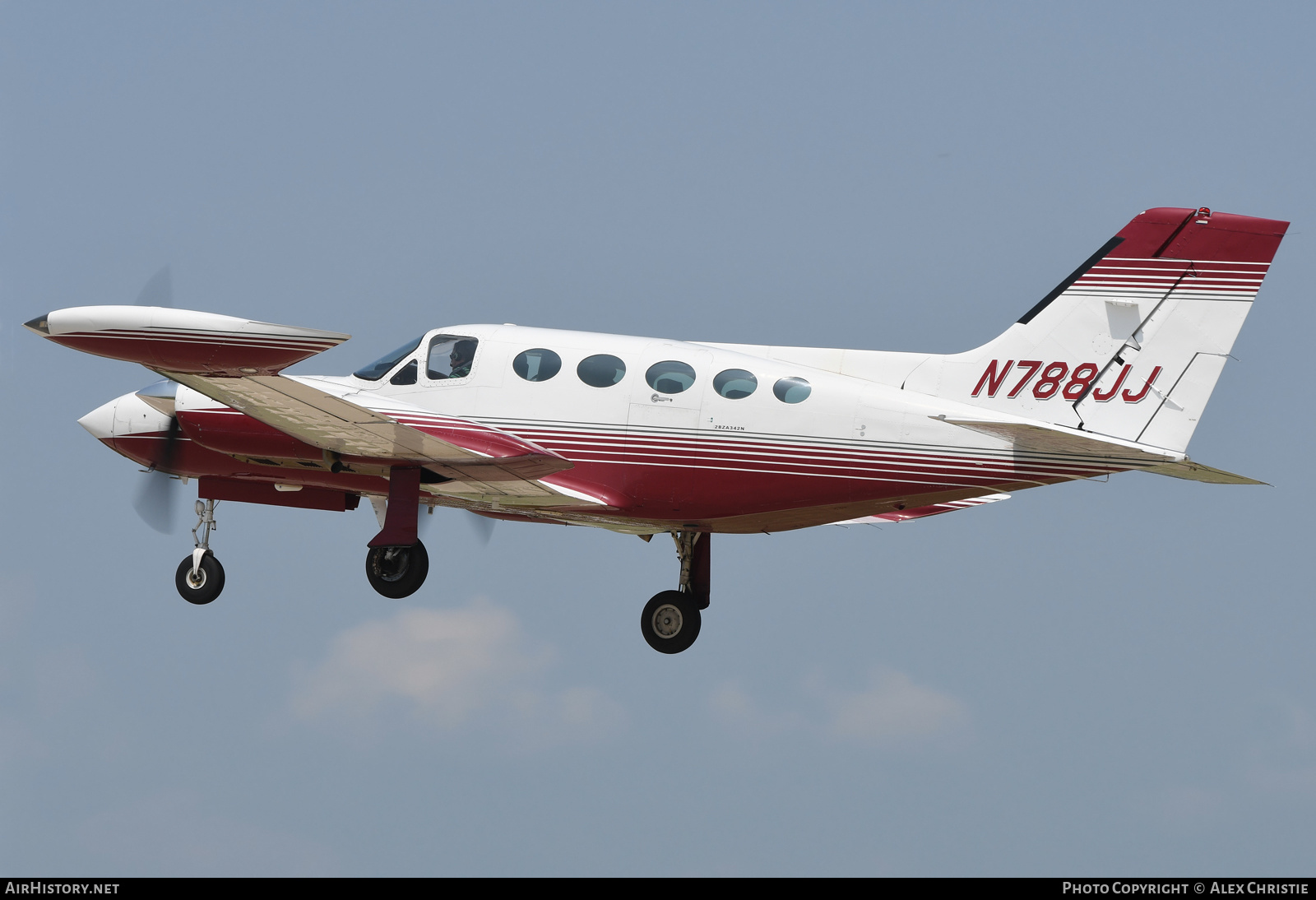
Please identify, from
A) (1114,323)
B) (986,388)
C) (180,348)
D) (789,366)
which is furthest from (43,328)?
(1114,323)

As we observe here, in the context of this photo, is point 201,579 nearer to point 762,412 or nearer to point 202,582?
point 202,582

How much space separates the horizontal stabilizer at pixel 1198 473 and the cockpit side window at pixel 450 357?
9.46m

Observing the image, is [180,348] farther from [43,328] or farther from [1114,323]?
[1114,323]

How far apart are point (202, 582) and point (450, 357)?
19.8 ft

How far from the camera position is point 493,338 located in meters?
22.0

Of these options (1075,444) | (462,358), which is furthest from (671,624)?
(1075,444)

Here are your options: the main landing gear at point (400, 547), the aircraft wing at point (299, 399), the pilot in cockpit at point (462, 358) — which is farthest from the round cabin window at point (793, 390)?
the main landing gear at point (400, 547)

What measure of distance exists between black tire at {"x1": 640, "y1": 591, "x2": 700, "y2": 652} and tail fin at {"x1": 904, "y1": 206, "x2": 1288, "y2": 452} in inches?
208

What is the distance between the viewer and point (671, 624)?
2384 cm

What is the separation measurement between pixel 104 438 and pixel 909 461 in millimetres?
12671

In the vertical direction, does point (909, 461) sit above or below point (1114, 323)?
below

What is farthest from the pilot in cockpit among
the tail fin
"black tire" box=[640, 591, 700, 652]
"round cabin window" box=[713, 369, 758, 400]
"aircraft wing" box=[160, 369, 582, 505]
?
the tail fin

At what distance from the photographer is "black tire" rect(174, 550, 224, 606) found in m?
24.5

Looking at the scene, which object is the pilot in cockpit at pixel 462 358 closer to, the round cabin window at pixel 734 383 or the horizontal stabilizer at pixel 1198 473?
the round cabin window at pixel 734 383
